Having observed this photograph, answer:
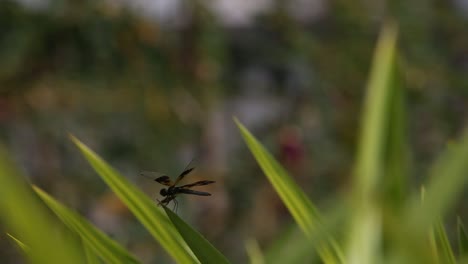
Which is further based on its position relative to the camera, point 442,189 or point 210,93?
point 210,93

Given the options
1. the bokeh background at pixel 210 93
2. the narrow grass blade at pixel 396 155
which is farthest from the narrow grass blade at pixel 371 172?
the bokeh background at pixel 210 93

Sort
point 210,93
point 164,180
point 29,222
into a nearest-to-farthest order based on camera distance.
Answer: point 29,222 → point 164,180 → point 210,93

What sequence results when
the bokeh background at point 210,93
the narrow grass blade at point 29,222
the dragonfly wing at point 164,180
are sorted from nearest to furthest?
the narrow grass blade at point 29,222 < the dragonfly wing at point 164,180 < the bokeh background at point 210,93

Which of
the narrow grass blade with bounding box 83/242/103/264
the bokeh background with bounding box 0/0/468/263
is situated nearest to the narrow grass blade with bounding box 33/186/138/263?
the narrow grass blade with bounding box 83/242/103/264

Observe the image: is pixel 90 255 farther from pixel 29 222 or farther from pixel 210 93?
pixel 210 93

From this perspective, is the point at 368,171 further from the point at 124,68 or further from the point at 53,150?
the point at 53,150

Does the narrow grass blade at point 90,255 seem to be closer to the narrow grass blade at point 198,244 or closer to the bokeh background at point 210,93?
the narrow grass blade at point 198,244

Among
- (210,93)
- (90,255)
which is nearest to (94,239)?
(90,255)
